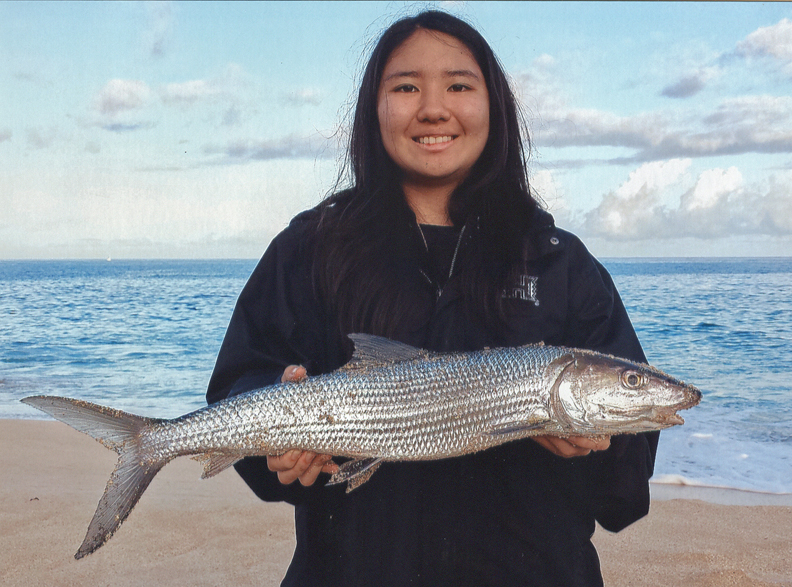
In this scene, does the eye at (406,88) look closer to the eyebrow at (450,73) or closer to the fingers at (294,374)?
the eyebrow at (450,73)

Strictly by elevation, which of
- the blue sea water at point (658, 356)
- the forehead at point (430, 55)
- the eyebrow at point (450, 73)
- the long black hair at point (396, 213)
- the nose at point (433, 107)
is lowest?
the blue sea water at point (658, 356)

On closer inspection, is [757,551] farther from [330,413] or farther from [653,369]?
[330,413]

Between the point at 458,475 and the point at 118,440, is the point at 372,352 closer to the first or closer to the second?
the point at 458,475

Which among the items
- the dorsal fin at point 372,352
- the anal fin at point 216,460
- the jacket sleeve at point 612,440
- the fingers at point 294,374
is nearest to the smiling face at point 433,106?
the jacket sleeve at point 612,440

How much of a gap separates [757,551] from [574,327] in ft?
13.9

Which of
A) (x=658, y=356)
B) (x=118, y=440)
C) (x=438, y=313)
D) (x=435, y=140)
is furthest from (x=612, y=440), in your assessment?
(x=658, y=356)

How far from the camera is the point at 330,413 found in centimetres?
258

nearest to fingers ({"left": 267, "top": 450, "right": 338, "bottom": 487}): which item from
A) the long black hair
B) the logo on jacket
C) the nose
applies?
the long black hair

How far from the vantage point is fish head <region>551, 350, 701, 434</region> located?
2523 mm

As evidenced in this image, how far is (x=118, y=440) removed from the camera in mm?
2631

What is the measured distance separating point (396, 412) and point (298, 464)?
43 cm

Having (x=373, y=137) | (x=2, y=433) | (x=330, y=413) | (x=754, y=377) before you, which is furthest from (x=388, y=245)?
(x=754, y=377)

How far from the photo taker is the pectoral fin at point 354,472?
8.30 ft

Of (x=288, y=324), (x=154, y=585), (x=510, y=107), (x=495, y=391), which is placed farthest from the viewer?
(x=154, y=585)
